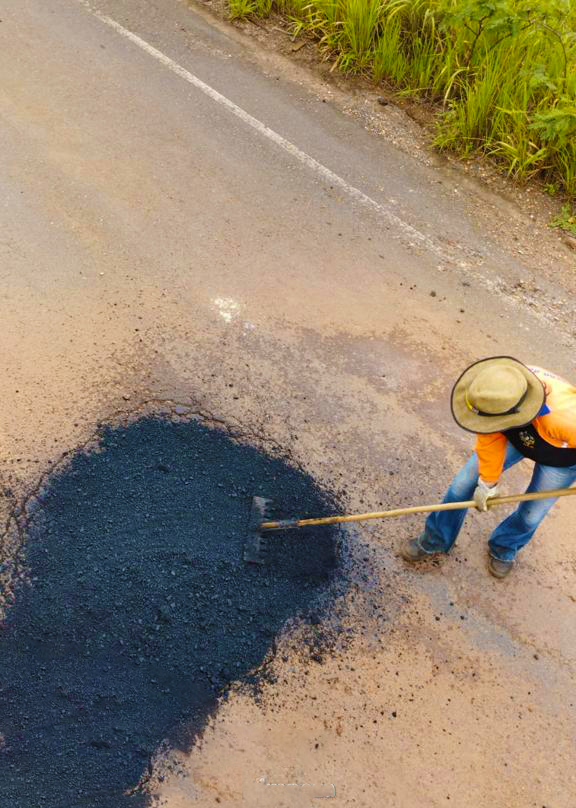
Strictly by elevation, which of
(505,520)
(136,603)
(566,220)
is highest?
(566,220)

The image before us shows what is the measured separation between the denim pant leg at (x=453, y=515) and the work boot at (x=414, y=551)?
0.02 meters

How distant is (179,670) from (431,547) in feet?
5.16

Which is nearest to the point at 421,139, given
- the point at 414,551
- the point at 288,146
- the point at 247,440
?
the point at 288,146

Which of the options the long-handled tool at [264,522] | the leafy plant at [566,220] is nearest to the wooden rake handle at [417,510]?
the long-handled tool at [264,522]

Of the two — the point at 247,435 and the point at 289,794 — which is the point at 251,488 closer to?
the point at 247,435

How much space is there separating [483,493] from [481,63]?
16.4 feet

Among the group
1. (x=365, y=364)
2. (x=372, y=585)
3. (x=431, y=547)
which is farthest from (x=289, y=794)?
(x=365, y=364)

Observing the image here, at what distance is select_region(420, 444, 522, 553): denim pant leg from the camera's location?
12.2ft

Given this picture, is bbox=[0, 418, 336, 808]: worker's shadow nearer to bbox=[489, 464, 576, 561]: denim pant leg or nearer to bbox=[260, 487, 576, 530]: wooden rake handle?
bbox=[260, 487, 576, 530]: wooden rake handle

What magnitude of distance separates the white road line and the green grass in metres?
1.15

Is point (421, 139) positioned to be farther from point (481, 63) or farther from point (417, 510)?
point (417, 510)

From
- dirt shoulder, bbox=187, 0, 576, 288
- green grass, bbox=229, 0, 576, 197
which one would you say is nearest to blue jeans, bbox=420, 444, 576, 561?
dirt shoulder, bbox=187, 0, 576, 288

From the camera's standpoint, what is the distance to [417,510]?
362 centimetres

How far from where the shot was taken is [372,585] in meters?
3.99
